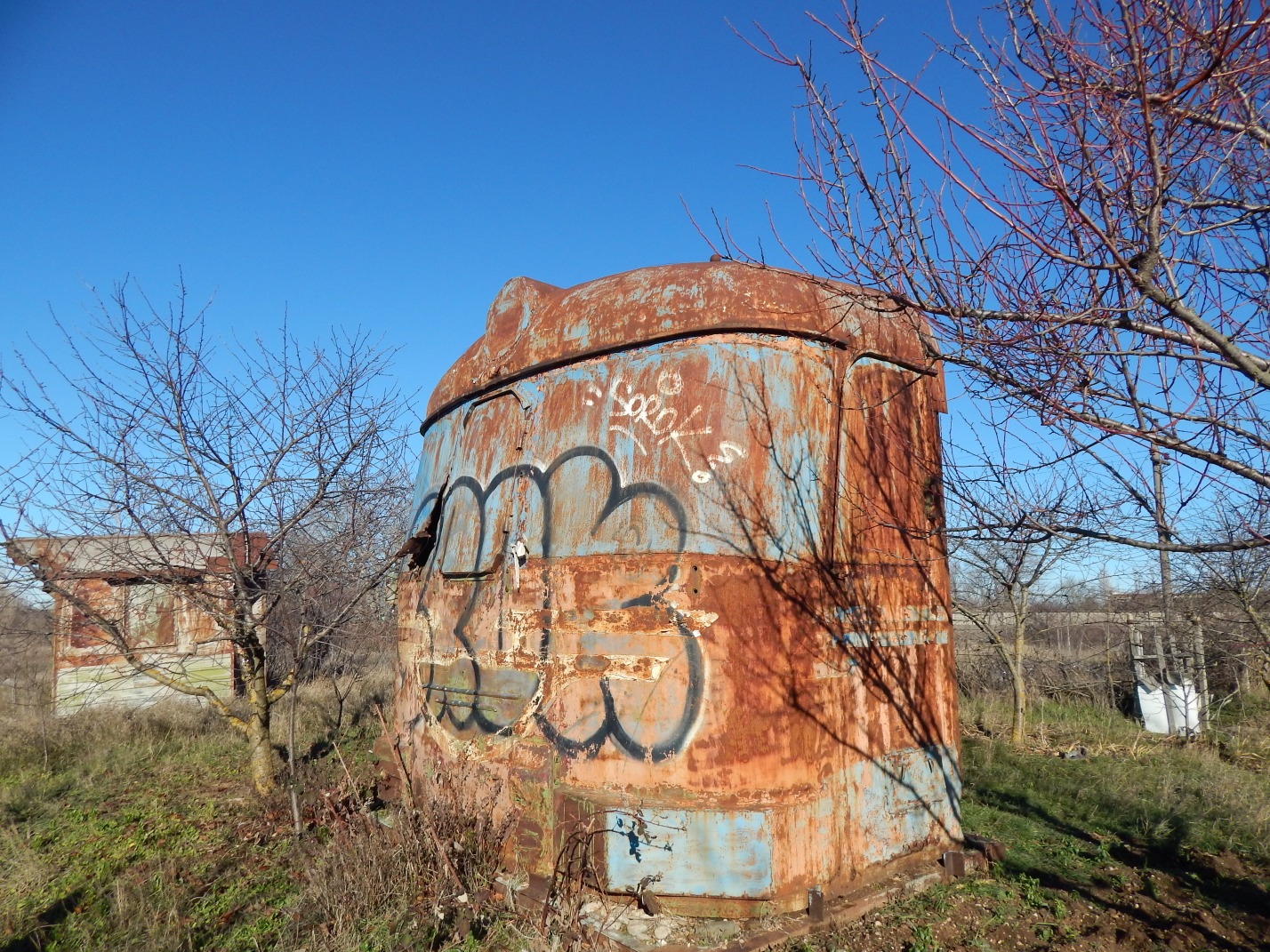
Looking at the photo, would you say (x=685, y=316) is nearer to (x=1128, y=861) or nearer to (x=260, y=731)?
(x=1128, y=861)

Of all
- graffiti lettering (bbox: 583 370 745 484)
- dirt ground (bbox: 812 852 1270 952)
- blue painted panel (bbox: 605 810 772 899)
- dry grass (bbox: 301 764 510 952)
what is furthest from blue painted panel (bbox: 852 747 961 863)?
dry grass (bbox: 301 764 510 952)

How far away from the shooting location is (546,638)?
4469mm

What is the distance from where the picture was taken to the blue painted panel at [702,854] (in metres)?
3.91

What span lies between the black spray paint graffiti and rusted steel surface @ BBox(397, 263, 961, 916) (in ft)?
0.05

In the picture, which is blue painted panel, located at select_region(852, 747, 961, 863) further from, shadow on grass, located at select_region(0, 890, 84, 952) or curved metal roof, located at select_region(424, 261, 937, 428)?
shadow on grass, located at select_region(0, 890, 84, 952)

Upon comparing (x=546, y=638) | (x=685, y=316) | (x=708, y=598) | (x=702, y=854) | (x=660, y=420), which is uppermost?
(x=685, y=316)

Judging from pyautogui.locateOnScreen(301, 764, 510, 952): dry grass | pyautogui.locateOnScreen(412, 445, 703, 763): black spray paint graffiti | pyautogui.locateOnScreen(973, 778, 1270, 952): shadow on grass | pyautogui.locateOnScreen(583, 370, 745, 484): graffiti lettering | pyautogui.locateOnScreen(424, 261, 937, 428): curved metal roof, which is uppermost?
pyautogui.locateOnScreen(424, 261, 937, 428): curved metal roof

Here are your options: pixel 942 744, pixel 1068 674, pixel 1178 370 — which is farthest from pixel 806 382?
pixel 1068 674

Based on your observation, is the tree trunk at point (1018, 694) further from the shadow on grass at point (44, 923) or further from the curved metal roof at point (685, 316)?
the shadow on grass at point (44, 923)

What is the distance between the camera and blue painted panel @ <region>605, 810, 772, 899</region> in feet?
12.8

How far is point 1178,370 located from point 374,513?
8.01 m

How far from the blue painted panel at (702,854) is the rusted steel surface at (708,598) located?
0.03ft

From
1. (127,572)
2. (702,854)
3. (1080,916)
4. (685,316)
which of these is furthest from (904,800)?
(127,572)

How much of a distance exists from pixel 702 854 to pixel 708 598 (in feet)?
4.22
